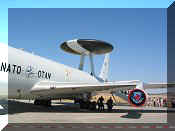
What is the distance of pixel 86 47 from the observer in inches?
1516

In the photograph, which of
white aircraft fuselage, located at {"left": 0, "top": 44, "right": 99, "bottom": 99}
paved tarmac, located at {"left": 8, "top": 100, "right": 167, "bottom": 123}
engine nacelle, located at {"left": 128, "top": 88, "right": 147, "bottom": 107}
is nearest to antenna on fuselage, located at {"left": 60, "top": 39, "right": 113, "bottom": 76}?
white aircraft fuselage, located at {"left": 0, "top": 44, "right": 99, "bottom": 99}

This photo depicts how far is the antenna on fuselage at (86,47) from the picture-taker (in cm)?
3644

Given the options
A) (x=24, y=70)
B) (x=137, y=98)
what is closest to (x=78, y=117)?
(x=137, y=98)

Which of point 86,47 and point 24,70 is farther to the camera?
point 86,47

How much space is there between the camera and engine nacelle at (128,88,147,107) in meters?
12.4

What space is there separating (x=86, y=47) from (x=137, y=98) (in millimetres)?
26741

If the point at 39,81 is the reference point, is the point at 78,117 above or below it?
below

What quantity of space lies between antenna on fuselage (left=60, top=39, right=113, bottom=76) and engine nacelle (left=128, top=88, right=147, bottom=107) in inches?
941

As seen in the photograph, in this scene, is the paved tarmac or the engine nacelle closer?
the paved tarmac

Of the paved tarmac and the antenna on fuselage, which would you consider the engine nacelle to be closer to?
the paved tarmac

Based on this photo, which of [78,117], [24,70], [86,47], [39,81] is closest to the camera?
[78,117]

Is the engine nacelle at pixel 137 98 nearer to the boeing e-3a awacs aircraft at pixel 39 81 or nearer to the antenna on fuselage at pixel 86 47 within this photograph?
the boeing e-3a awacs aircraft at pixel 39 81

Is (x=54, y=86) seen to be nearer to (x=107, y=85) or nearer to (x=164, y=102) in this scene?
(x=107, y=85)

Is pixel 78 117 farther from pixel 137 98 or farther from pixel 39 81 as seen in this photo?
pixel 39 81
